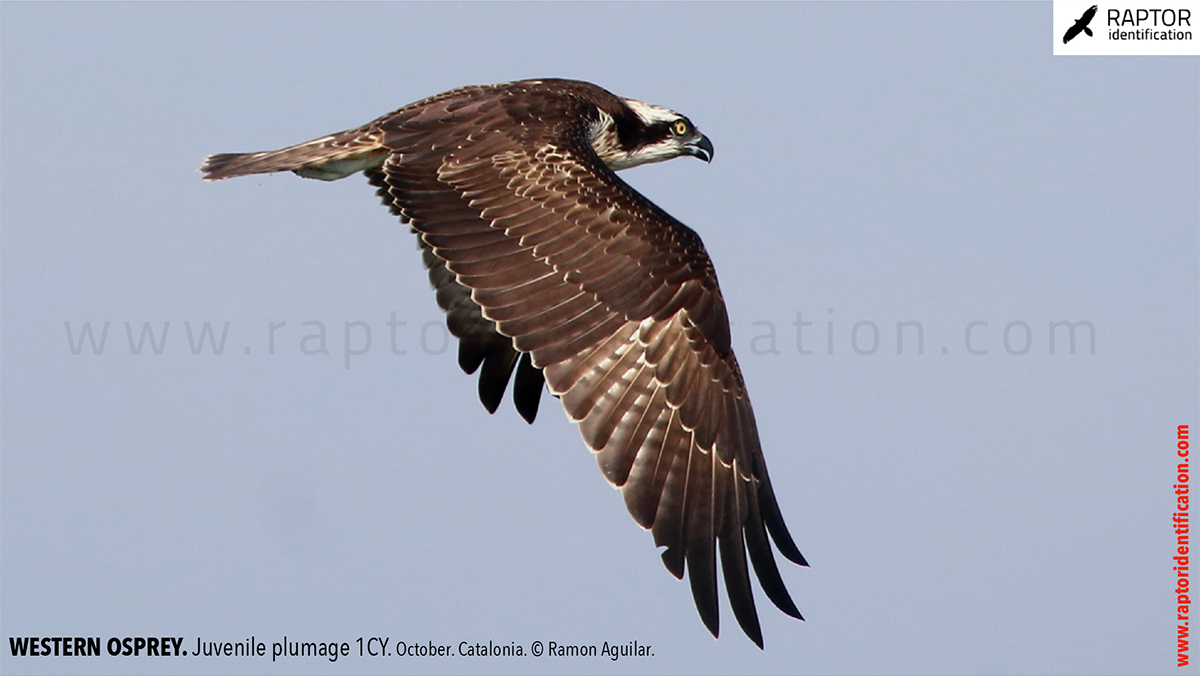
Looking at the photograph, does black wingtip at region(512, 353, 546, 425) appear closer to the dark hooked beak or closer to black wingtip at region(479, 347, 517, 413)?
black wingtip at region(479, 347, 517, 413)

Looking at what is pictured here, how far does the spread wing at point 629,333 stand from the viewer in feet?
26.6

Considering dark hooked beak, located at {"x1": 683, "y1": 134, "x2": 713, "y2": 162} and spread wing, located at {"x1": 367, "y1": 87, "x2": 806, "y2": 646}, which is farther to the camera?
dark hooked beak, located at {"x1": 683, "y1": 134, "x2": 713, "y2": 162}

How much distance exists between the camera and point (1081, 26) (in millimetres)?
13648

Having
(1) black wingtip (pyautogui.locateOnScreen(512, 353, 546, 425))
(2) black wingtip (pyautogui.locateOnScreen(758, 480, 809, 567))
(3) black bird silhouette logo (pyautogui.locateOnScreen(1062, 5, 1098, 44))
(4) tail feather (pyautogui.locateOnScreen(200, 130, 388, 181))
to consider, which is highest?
(3) black bird silhouette logo (pyautogui.locateOnScreen(1062, 5, 1098, 44))

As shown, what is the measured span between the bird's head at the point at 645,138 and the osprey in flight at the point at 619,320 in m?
1.51

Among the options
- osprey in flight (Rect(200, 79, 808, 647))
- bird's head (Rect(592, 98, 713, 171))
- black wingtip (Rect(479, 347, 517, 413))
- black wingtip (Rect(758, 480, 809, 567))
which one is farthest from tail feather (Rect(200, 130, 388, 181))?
black wingtip (Rect(758, 480, 809, 567))

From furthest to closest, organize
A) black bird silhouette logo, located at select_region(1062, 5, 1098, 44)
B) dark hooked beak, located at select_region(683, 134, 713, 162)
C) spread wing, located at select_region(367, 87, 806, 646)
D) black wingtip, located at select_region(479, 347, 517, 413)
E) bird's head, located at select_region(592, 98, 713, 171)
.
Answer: black bird silhouette logo, located at select_region(1062, 5, 1098, 44) → dark hooked beak, located at select_region(683, 134, 713, 162) → bird's head, located at select_region(592, 98, 713, 171) → black wingtip, located at select_region(479, 347, 517, 413) → spread wing, located at select_region(367, 87, 806, 646)

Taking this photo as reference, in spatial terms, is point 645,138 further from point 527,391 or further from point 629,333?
point 629,333

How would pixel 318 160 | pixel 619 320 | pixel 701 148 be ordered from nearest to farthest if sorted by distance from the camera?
pixel 619 320, pixel 318 160, pixel 701 148

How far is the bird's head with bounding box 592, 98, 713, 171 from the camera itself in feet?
36.2

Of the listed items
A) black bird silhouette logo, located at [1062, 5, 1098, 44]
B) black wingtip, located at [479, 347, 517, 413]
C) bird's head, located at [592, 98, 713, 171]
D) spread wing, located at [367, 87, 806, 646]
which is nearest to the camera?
spread wing, located at [367, 87, 806, 646]

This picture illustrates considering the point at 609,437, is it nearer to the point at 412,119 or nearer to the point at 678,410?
the point at 678,410

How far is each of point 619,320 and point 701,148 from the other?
3728 millimetres

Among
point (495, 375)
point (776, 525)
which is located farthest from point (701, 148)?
point (776, 525)
